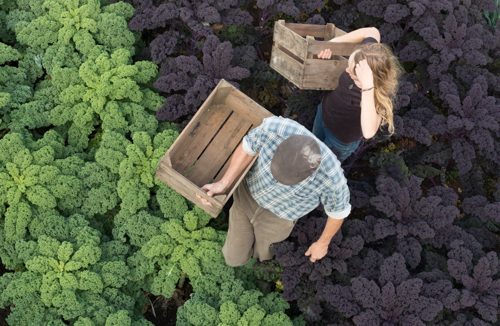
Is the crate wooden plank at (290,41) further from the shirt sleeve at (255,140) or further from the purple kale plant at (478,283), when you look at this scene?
the purple kale plant at (478,283)

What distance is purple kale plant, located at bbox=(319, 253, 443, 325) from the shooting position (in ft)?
13.1

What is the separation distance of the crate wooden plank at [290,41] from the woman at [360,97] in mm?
156

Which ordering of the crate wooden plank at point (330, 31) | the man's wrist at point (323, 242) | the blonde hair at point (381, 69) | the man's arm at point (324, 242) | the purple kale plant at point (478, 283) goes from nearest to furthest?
the blonde hair at point (381, 69), the man's arm at point (324, 242), the man's wrist at point (323, 242), the purple kale plant at point (478, 283), the crate wooden plank at point (330, 31)

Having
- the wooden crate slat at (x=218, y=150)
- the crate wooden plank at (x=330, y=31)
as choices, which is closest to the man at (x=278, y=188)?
the wooden crate slat at (x=218, y=150)

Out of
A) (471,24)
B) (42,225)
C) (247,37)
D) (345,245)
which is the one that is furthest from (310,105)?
(42,225)

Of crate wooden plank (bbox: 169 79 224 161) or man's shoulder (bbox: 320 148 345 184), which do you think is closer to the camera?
man's shoulder (bbox: 320 148 345 184)

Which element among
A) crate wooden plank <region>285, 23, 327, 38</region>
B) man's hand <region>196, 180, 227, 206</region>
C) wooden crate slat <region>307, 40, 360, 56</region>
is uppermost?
wooden crate slat <region>307, 40, 360, 56</region>

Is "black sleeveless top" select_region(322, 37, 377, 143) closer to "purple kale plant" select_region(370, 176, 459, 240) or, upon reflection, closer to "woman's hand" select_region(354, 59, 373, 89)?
"woman's hand" select_region(354, 59, 373, 89)

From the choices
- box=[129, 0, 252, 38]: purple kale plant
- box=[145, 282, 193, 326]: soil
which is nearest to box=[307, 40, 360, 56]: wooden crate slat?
box=[129, 0, 252, 38]: purple kale plant

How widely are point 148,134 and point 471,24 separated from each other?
3.28m

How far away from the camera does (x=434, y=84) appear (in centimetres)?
510

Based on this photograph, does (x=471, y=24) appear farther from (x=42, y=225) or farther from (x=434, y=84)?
(x=42, y=225)

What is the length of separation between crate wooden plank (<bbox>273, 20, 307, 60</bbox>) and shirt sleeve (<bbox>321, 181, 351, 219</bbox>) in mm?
1508

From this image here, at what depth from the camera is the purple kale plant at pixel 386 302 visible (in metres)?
4.00
